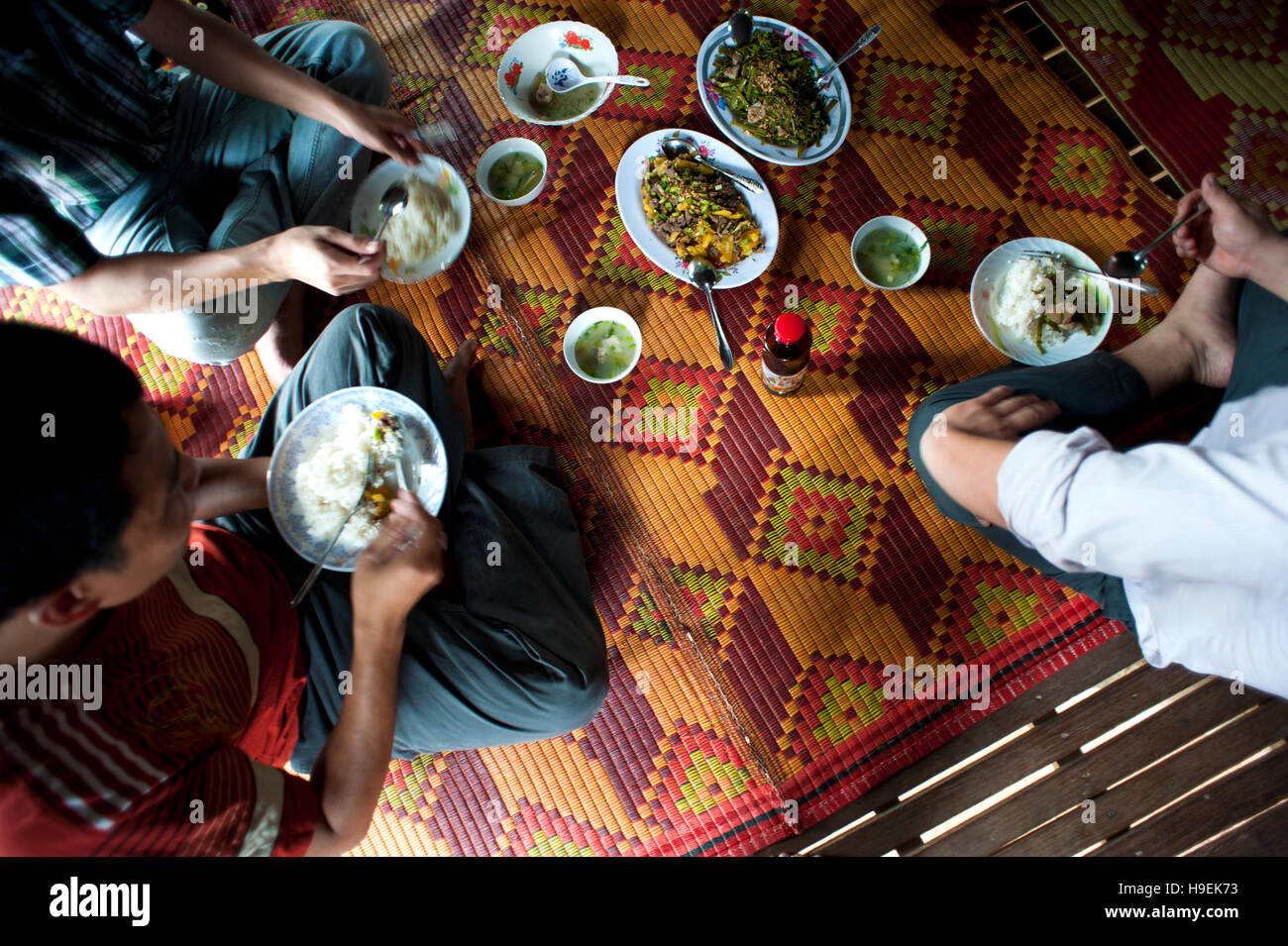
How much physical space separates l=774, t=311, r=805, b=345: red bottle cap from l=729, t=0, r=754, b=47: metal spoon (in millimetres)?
1008

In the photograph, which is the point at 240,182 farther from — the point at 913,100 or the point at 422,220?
the point at 913,100

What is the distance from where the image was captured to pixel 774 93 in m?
2.11

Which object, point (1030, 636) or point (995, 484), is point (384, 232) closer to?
point (995, 484)

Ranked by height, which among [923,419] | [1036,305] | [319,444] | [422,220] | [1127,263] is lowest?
[319,444]

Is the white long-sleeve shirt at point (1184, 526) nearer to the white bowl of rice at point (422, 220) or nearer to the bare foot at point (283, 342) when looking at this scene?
the white bowl of rice at point (422, 220)

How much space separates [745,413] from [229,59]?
5.15 feet

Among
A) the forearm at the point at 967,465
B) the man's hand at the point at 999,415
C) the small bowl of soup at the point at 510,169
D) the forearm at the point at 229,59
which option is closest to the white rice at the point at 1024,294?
the man's hand at the point at 999,415

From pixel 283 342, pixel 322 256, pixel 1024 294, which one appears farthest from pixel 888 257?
pixel 283 342

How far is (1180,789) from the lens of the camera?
6.07 ft

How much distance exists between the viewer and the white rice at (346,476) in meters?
1.58

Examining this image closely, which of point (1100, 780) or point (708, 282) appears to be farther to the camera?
point (708, 282)

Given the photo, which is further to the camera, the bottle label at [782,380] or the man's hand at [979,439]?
the bottle label at [782,380]

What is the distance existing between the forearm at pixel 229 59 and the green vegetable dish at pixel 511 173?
479 millimetres
